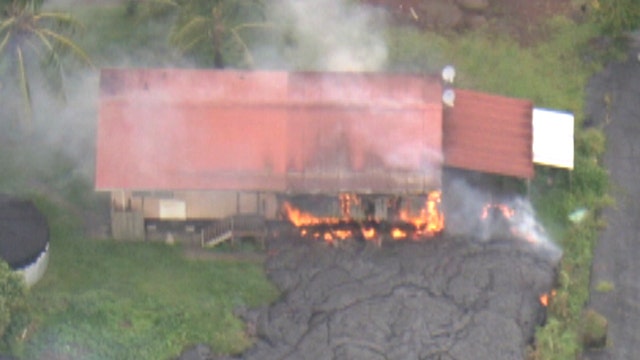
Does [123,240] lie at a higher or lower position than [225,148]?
lower

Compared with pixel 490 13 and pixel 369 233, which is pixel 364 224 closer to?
pixel 369 233

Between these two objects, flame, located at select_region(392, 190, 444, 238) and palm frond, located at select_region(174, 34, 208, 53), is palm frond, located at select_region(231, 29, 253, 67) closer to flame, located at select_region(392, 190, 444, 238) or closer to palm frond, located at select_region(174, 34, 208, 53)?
palm frond, located at select_region(174, 34, 208, 53)

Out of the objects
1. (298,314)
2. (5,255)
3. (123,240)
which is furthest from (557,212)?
(5,255)

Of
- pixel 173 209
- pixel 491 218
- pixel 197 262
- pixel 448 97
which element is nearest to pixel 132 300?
pixel 197 262

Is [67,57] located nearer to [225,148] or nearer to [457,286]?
[225,148]

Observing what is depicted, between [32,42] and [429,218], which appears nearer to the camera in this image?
[32,42]

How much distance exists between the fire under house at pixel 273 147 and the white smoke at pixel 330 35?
567 centimetres

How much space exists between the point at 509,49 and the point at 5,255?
27.4 meters

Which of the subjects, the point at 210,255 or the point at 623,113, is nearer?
the point at 210,255

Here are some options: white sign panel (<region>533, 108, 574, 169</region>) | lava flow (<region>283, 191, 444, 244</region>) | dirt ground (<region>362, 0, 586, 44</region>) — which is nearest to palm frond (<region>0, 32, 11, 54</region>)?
lava flow (<region>283, 191, 444, 244</region>)

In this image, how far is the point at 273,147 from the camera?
61.9 metres

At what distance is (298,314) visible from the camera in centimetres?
5950

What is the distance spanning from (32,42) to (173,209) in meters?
9.22

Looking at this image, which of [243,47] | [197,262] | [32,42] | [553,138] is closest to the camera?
[197,262]
